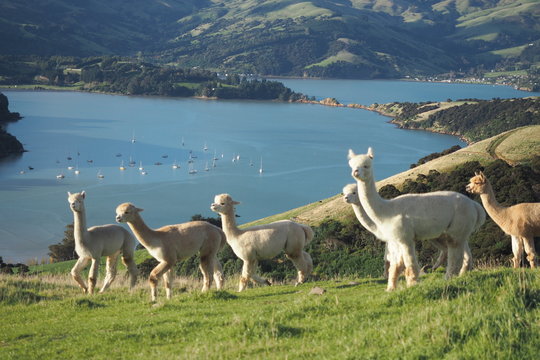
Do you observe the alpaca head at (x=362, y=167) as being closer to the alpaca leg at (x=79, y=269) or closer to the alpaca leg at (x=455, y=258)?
the alpaca leg at (x=455, y=258)

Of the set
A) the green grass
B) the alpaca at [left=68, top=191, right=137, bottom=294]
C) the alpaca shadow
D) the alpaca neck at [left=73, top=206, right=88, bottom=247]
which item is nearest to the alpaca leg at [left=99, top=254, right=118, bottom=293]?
the alpaca at [left=68, top=191, right=137, bottom=294]

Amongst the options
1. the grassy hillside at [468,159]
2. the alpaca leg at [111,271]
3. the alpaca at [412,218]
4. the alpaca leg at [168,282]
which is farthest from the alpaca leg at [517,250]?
the grassy hillside at [468,159]

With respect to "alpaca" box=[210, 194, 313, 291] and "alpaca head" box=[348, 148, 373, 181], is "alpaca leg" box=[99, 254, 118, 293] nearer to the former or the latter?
"alpaca" box=[210, 194, 313, 291]

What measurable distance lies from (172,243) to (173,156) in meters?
85.7

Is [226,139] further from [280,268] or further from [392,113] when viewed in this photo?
[280,268]

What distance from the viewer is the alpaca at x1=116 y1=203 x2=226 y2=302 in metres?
12.1

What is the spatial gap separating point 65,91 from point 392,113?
9863 centimetres

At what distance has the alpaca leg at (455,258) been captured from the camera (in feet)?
34.4

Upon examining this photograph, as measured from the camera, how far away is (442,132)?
130 m

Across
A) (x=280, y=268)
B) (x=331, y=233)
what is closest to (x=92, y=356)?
(x=280, y=268)

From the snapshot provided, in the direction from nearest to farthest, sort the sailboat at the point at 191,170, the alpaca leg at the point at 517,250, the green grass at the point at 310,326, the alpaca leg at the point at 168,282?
the green grass at the point at 310,326 < the alpaca leg at the point at 168,282 < the alpaca leg at the point at 517,250 < the sailboat at the point at 191,170

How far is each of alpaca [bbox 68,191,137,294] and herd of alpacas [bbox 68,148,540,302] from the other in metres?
0.02

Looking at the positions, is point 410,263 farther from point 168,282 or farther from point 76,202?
point 76,202

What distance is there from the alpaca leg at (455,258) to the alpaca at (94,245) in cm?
711
